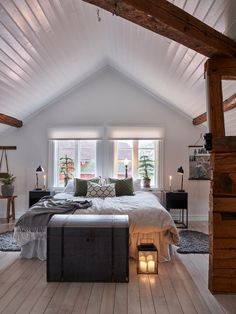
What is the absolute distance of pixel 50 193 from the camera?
5.88 m

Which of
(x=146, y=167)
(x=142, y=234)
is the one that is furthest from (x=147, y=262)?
(x=146, y=167)

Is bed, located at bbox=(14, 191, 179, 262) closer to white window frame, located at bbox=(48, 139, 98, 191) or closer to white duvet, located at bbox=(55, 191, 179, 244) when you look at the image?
white duvet, located at bbox=(55, 191, 179, 244)

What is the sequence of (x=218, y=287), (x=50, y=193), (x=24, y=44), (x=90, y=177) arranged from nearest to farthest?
(x=218, y=287)
(x=24, y=44)
(x=50, y=193)
(x=90, y=177)

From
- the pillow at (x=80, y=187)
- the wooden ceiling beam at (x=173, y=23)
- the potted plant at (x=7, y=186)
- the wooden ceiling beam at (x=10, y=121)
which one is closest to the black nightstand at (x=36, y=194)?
the potted plant at (x=7, y=186)

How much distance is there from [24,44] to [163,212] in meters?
2.81

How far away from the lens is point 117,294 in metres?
2.76

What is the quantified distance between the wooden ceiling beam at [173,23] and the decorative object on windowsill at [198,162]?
11.3 ft

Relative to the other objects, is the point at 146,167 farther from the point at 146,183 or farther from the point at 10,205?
the point at 10,205

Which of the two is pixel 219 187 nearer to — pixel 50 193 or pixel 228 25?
pixel 228 25

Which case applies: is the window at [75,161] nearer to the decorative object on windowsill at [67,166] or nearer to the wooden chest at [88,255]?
the decorative object on windowsill at [67,166]

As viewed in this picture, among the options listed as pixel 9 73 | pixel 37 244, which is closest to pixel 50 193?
pixel 37 244

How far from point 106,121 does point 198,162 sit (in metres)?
2.21

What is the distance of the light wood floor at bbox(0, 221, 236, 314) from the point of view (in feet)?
8.19

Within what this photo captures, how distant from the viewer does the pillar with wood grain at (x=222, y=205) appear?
2.84m
